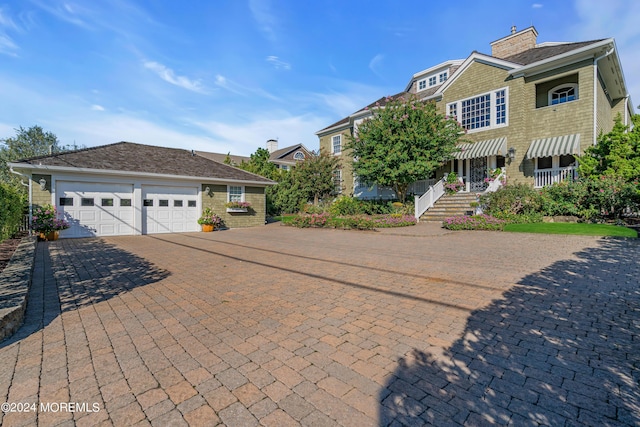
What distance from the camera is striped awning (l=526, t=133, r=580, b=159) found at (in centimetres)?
1384

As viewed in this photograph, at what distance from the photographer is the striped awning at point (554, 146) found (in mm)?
13836

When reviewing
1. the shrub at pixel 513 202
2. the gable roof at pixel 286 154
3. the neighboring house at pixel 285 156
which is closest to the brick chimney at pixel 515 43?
the shrub at pixel 513 202

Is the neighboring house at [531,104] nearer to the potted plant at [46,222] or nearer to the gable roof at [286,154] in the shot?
the potted plant at [46,222]

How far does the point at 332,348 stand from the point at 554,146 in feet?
55.6

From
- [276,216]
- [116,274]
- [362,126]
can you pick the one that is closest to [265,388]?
[116,274]

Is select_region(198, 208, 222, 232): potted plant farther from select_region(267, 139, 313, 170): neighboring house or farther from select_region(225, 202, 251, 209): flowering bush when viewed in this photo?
select_region(267, 139, 313, 170): neighboring house

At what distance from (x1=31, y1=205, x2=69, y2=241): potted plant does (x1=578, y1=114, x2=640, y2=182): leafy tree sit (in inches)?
881

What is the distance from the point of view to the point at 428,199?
1681cm

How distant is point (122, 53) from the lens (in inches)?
427

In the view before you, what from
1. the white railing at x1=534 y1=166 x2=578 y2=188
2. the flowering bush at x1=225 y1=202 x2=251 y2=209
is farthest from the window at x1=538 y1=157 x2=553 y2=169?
the flowering bush at x1=225 y1=202 x2=251 y2=209

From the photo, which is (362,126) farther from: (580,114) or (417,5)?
(580,114)

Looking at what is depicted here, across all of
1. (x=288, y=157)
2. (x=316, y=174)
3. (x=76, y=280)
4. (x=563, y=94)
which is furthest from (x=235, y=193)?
(x=288, y=157)

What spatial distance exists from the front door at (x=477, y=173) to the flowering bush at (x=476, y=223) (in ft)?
17.5

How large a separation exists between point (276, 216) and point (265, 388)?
25.1 metres
